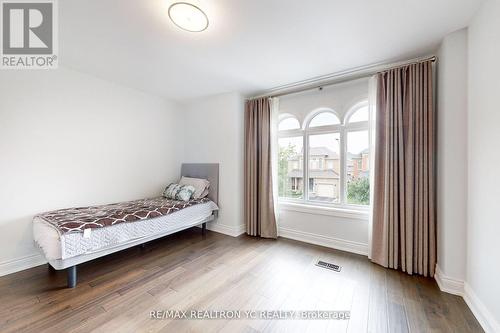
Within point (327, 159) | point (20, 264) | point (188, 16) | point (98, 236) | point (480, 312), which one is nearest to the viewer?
point (480, 312)

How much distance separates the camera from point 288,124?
3521 millimetres

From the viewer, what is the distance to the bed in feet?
6.12

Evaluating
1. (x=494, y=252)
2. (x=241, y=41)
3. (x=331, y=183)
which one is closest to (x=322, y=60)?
(x=241, y=41)

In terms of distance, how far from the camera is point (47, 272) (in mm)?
2217

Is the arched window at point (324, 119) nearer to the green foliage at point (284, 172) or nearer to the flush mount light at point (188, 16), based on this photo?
the green foliage at point (284, 172)

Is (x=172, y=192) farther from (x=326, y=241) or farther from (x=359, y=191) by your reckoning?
(x=359, y=191)

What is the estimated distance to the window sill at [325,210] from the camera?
271cm

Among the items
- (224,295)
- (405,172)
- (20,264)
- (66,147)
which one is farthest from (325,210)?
(20,264)

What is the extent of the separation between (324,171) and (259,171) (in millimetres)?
1077

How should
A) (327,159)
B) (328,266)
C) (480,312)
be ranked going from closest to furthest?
(480,312) → (328,266) → (327,159)

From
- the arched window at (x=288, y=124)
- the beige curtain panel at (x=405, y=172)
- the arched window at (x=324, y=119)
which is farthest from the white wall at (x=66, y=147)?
the beige curtain panel at (x=405, y=172)

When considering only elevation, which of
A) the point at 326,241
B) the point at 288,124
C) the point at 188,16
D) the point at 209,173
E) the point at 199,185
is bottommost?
the point at 326,241

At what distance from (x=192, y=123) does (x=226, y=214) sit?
6.60 ft

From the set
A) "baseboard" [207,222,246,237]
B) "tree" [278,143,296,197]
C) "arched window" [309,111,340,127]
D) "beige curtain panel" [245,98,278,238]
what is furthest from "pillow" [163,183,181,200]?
"arched window" [309,111,340,127]
